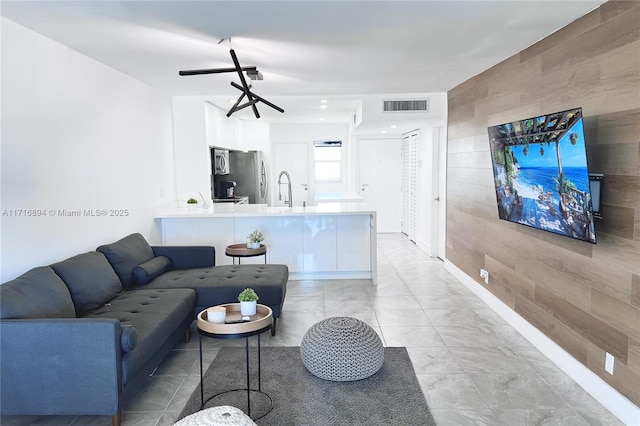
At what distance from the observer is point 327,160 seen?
31.2ft

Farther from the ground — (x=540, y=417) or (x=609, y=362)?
(x=609, y=362)

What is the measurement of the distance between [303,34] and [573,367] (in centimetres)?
310

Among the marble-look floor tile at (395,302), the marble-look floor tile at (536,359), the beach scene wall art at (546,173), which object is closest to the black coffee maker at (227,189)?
the marble-look floor tile at (395,302)

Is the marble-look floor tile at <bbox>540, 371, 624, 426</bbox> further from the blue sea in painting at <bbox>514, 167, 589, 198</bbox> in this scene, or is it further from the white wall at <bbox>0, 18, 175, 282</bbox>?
the white wall at <bbox>0, 18, 175, 282</bbox>

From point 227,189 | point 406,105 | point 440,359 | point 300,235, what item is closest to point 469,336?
point 440,359

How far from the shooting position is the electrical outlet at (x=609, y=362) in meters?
2.57

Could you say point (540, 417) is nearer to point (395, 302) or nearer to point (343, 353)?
point (343, 353)

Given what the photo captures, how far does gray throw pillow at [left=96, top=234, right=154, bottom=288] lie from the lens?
3646 millimetres

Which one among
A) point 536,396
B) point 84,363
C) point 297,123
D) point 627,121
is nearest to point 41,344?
point 84,363

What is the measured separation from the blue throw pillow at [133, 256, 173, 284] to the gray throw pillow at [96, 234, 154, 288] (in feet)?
0.16

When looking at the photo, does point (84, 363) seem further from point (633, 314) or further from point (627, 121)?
point (627, 121)

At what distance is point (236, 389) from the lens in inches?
112

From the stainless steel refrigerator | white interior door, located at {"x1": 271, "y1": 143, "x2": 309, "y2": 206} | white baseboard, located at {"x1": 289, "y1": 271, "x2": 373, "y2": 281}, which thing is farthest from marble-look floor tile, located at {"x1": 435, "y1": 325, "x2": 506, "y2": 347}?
white interior door, located at {"x1": 271, "y1": 143, "x2": 309, "y2": 206}

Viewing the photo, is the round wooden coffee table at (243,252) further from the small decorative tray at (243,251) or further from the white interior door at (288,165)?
the white interior door at (288,165)
